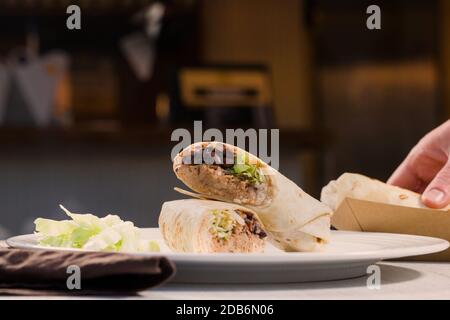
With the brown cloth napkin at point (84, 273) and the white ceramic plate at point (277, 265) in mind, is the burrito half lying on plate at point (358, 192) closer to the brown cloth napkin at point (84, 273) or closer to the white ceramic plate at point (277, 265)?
the white ceramic plate at point (277, 265)

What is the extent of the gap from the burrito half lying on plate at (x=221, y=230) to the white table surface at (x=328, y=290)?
142 mm

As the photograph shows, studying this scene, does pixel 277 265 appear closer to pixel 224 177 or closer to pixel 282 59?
pixel 224 177

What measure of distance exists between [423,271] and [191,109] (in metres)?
3.61

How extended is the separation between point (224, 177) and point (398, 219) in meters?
0.30

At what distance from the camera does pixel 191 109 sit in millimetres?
4617

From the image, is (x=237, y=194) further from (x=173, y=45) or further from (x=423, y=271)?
(x=173, y=45)

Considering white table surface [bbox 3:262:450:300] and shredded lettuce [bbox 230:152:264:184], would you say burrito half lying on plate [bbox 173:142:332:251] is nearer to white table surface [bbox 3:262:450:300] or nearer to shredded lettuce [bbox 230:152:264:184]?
shredded lettuce [bbox 230:152:264:184]

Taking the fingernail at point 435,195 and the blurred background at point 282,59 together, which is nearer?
the fingernail at point 435,195

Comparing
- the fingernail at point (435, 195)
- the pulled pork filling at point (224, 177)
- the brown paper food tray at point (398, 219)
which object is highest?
the pulled pork filling at point (224, 177)

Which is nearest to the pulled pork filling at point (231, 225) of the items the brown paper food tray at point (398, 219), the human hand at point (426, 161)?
the brown paper food tray at point (398, 219)

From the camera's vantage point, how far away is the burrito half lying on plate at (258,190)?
1.11 m

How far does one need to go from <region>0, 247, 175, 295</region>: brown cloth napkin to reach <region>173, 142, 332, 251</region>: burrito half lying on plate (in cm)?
31

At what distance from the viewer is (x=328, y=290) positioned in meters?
0.86
